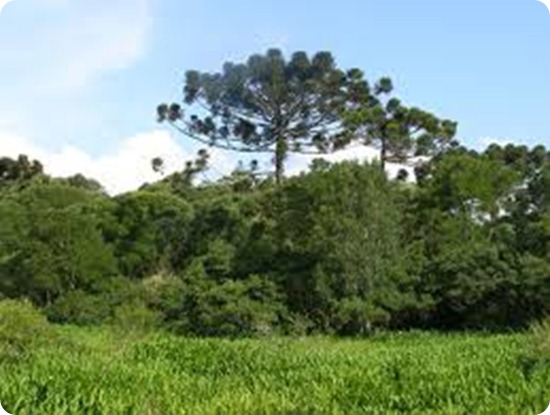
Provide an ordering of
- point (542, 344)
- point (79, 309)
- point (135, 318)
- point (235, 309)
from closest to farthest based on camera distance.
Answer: point (542, 344), point (235, 309), point (135, 318), point (79, 309)

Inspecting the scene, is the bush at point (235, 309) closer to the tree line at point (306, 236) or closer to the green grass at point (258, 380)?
the tree line at point (306, 236)

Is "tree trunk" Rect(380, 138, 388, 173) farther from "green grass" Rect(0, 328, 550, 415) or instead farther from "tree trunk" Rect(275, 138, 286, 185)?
"green grass" Rect(0, 328, 550, 415)

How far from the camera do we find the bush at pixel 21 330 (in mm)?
21781

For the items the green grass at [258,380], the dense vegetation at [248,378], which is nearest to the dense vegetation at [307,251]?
the dense vegetation at [248,378]

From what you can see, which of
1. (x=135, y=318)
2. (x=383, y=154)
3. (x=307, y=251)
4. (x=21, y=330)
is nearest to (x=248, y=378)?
(x=21, y=330)

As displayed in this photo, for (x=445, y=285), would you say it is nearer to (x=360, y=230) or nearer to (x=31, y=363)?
(x=360, y=230)

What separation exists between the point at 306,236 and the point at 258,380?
2125cm

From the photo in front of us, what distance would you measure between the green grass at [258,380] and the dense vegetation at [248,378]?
23 millimetres

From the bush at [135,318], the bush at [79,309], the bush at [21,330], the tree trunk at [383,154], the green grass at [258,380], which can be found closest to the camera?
the green grass at [258,380]

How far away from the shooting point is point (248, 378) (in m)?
18.5

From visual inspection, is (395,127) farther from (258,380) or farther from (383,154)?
(258,380)

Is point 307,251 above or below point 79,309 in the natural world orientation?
above

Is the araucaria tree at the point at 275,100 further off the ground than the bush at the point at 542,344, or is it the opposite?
the araucaria tree at the point at 275,100

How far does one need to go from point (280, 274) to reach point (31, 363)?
20.3 meters
